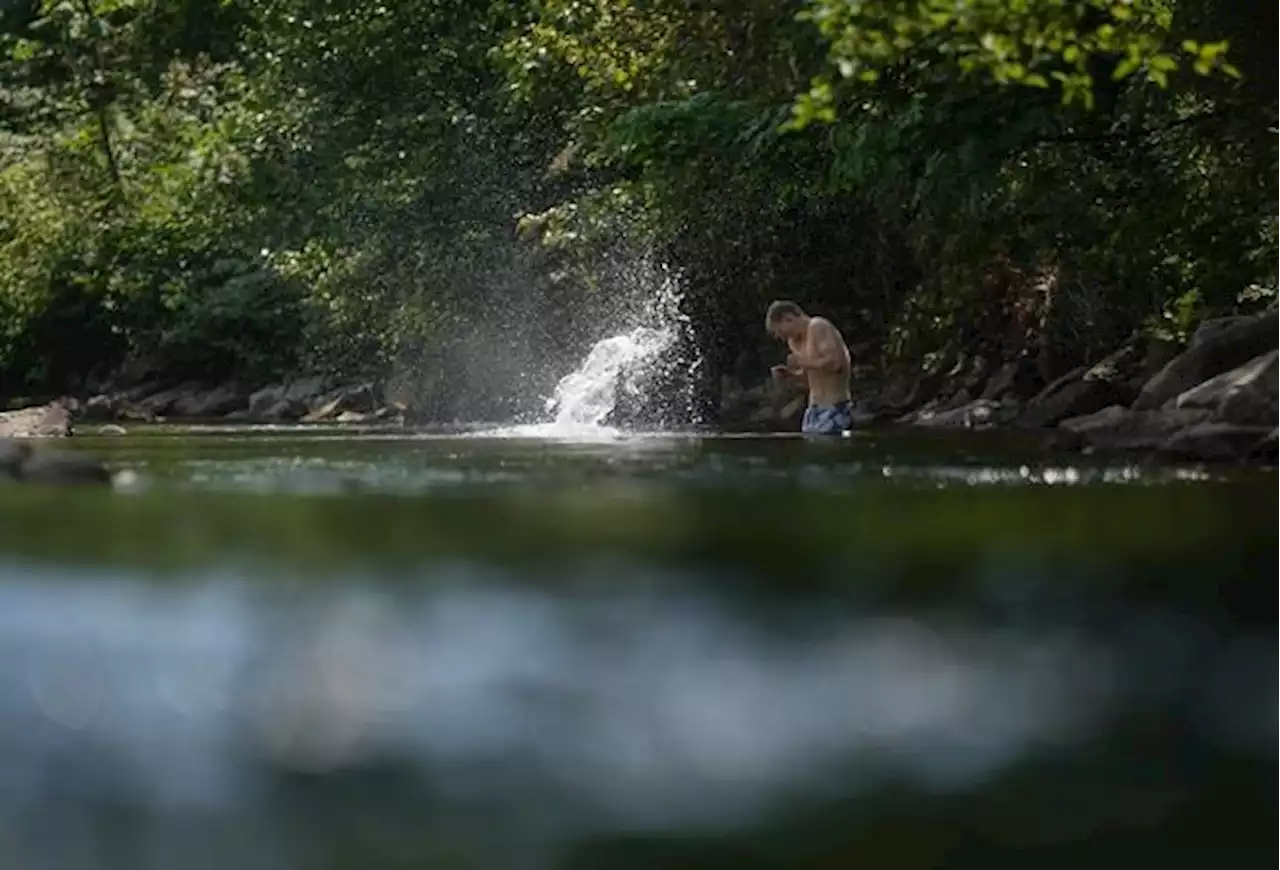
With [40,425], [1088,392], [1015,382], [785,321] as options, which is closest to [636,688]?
[785,321]

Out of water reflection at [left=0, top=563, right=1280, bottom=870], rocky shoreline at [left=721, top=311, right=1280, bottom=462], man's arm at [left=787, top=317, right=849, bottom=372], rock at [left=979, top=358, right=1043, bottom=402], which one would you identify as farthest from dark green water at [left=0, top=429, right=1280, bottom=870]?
rock at [left=979, top=358, right=1043, bottom=402]

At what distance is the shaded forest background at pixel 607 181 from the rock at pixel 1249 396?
2.34 metres

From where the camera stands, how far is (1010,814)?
4039 millimetres

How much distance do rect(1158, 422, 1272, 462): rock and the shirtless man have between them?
5.26m

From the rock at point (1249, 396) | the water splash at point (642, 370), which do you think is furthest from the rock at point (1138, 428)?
the water splash at point (642, 370)

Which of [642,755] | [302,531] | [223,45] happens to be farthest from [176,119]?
[642,755]

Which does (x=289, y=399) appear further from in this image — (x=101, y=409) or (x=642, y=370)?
(x=642, y=370)

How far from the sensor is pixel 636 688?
529 centimetres

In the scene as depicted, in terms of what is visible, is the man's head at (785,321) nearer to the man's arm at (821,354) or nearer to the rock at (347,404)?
the man's arm at (821,354)

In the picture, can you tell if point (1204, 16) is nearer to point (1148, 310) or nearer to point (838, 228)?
point (1148, 310)

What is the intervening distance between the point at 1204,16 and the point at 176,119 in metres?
40.2

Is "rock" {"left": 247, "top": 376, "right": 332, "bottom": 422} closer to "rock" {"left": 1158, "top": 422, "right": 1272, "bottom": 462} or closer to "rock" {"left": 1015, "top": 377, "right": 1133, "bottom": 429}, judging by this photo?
"rock" {"left": 1015, "top": 377, "right": 1133, "bottom": 429}

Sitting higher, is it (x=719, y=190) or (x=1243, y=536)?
(x=719, y=190)

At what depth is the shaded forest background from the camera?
1802 centimetres
